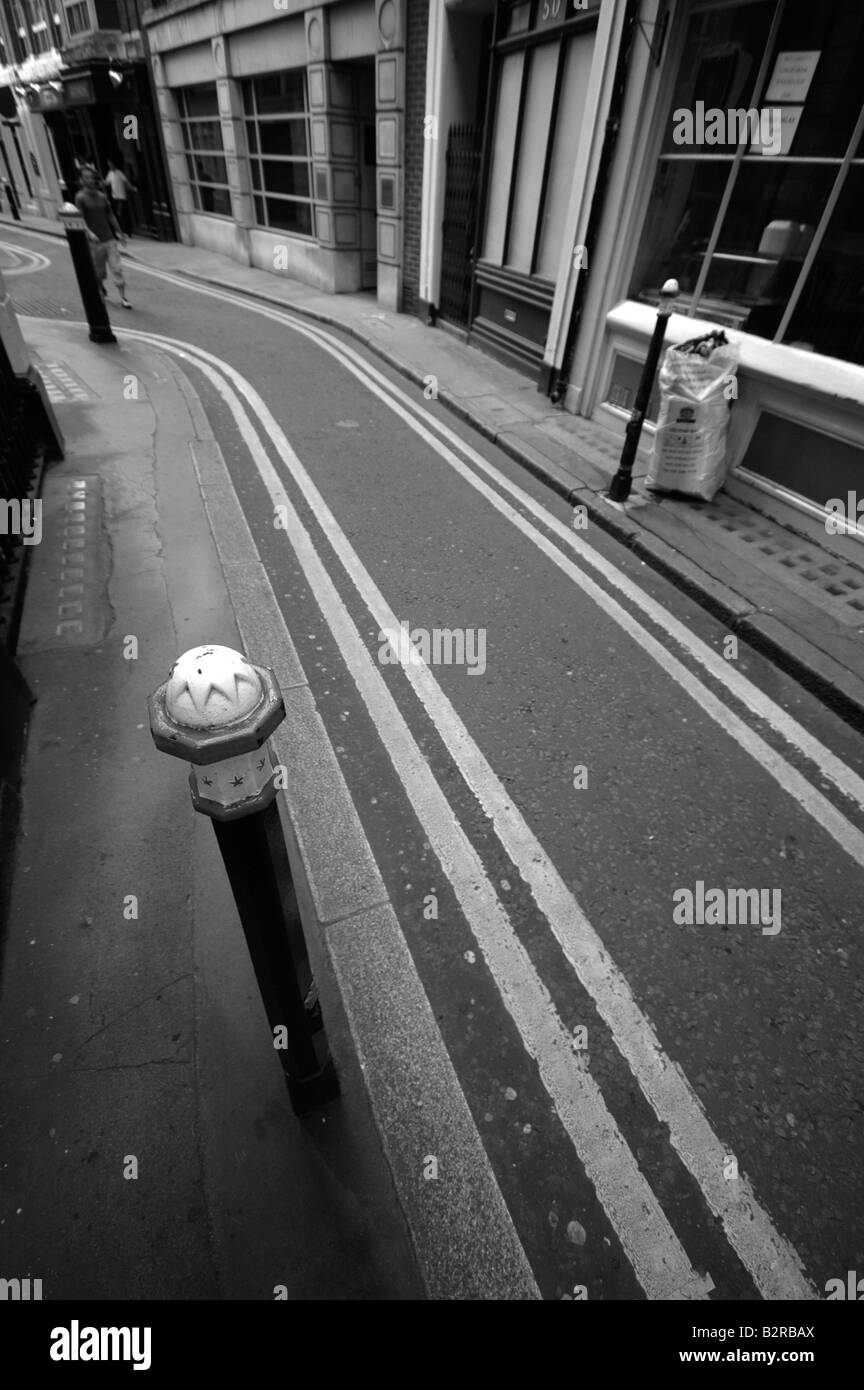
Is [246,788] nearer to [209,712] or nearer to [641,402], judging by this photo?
[209,712]

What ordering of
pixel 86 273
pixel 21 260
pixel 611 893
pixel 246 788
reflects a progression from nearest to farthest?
1. pixel 246 788
2. pixel 611 893
3. pixel 86 273
4. pixel 21 260

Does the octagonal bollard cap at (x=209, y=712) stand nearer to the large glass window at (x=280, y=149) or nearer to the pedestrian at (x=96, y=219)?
the pedestrian at (x=96, y=219)

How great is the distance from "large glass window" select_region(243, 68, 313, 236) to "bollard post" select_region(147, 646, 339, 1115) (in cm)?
1752

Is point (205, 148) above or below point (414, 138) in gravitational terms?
below

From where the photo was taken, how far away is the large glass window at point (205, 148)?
682 inches

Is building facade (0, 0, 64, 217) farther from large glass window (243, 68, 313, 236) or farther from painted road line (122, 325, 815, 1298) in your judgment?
painted road line (122, 325, 815, 1298)

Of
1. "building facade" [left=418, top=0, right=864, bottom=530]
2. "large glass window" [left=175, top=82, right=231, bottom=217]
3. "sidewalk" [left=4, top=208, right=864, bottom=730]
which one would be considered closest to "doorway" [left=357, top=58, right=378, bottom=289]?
"building facade" [left=418, top=0, right=864, bottom=530]

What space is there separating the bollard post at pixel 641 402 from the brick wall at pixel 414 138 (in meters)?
8.06

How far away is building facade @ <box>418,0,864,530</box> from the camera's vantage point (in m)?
5.01

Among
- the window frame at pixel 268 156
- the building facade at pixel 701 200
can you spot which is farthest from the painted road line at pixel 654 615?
the window frame at pixel 268 156

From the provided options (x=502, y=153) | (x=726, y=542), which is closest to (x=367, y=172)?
(x=502, y=153)

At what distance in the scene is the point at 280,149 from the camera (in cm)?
1523

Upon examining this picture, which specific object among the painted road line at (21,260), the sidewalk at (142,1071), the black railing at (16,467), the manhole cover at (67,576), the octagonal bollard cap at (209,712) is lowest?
the painted road line at (21,260)

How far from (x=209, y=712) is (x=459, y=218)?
12.1 meters
